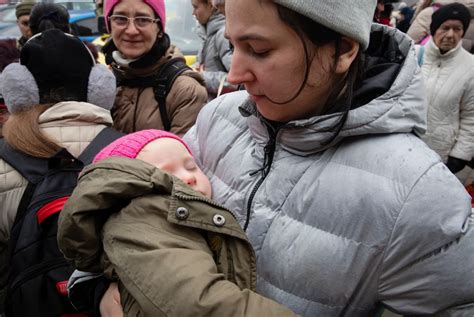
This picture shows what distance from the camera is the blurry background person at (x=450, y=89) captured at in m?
3.90

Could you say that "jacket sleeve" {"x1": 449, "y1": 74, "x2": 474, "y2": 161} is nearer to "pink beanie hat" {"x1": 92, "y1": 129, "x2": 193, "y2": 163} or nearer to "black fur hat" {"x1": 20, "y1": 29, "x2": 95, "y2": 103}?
"pink beanie hat" {"x1": 92, "y1": 129, "x2": 193, "y2": 163}

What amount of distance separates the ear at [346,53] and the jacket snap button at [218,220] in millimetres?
519

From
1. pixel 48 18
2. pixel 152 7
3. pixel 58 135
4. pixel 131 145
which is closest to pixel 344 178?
pixel 131 145

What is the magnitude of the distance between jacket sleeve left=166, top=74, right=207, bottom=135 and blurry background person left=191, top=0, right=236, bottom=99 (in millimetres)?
1368

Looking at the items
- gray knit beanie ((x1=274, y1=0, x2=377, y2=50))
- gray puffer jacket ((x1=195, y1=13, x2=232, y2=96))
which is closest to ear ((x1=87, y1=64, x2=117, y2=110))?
gray knit beanie ((x1=274, y1=0, x2=377, y2=50))

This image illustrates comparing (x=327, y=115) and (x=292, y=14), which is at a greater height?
(x=292, y=14)

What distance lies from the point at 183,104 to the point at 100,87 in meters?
0.61

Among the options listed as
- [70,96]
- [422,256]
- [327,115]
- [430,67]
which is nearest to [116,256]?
[327,115]

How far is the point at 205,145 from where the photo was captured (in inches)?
65.2

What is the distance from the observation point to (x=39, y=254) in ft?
5.51

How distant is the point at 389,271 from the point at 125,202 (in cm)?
79

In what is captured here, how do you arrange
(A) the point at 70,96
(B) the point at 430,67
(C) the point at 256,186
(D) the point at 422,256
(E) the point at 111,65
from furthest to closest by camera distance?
1. (B) the point at 430,67
2. (E) the point at 111,65
3. (A) the point at 70,96
4. (C) the point at 256,186
5. (D) the point at 422,256

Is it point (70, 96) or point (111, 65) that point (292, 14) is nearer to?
point (70, 96)

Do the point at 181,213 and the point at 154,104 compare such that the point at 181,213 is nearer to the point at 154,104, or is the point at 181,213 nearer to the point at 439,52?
the point at 154,104
